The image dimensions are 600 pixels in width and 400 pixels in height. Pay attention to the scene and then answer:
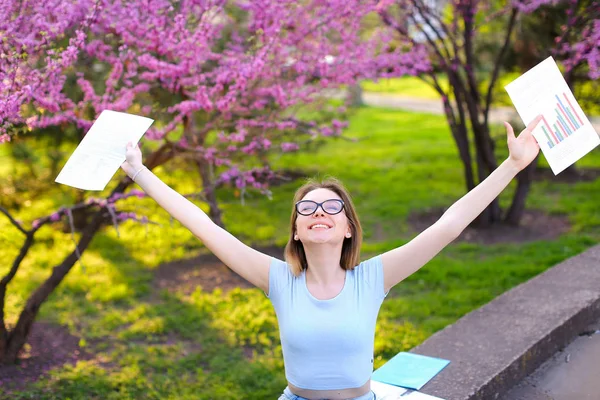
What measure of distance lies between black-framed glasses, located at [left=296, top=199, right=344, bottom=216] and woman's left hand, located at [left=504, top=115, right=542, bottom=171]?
599 mm

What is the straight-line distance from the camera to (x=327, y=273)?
2.36 m

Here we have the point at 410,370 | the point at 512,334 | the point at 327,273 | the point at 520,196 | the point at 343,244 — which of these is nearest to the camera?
the point at 327,273

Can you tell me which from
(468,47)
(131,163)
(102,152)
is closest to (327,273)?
(131,163)

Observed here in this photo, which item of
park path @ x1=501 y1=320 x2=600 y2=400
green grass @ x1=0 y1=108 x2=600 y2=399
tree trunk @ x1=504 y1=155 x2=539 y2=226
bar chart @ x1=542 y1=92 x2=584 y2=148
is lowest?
green grass @ x1=0 y1=108 x2=600 y2=399

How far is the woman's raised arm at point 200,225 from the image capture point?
2.35m

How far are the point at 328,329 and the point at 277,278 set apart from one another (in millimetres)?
260

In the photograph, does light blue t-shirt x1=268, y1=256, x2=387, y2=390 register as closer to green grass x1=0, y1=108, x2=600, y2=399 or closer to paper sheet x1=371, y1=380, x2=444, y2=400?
paper sheet x1=371, y1=380, x2=444, y2=400

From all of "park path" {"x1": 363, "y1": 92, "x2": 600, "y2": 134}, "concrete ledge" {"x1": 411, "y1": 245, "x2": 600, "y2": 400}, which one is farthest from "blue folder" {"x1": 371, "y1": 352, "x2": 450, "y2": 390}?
"park path" {"x1": 363, "y1": 92, "x2": 600, "y2": 134}

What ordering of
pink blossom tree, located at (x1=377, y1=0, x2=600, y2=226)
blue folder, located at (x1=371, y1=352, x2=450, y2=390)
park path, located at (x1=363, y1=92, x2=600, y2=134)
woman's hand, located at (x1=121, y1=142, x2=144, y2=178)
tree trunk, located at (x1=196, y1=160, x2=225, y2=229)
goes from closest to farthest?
woman's hand, located at (x1=121, y1=142, x2=144, y2=178) < blue folder, located at (x1=371, y1=352, x2=450, y2=390) < tree trunk, located at (x1=196, y1=160, x2=225, y2=229) < pink blossom tree, located at (x1=377, y1=0, x2=600, y2=226) < park path, located at (x1=363, y1=92, x2=600, y2=134)

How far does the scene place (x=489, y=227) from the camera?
745cm

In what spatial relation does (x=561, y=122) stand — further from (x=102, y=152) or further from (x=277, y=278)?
(x=102, y=152)

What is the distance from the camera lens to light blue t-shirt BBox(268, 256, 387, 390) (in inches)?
89.1

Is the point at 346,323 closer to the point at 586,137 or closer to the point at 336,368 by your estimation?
the point at 336,368

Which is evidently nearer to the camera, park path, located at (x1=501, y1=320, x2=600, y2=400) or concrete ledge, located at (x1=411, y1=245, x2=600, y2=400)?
concrete ledge, located at (x1=411, y1=245, x2=600, y2=400)
